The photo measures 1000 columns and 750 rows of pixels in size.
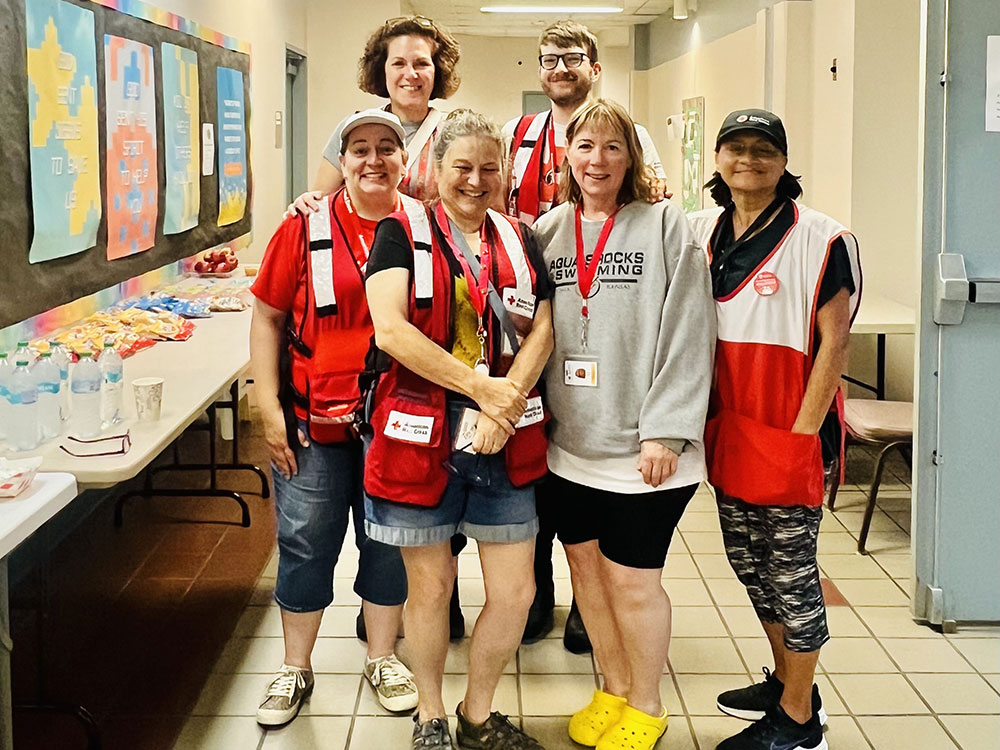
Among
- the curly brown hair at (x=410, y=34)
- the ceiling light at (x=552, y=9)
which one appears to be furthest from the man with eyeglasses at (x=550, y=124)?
the ceiling light at (x=552, y=9)

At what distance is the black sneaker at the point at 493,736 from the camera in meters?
2.58

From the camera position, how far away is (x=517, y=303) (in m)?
2.35

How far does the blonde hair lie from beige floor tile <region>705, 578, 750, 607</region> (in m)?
1.68

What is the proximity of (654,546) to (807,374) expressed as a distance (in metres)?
0.50

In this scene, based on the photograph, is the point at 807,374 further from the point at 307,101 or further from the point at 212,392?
the point at 307,101

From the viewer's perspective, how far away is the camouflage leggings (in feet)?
8.16

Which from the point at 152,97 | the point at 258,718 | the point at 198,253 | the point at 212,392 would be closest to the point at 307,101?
the point at 198,253

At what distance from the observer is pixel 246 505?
4496 millimetres

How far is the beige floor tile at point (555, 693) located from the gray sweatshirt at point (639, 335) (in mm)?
Answer: 797

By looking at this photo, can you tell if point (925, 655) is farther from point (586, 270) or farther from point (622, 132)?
point (622, 132)

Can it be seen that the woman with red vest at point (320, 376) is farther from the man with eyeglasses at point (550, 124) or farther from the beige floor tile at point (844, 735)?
the beige floor tile at point (844, 735)

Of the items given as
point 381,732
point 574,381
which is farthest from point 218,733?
point 574,381

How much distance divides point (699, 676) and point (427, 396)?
1.29m

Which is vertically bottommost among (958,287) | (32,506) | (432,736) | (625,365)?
(432,736)
